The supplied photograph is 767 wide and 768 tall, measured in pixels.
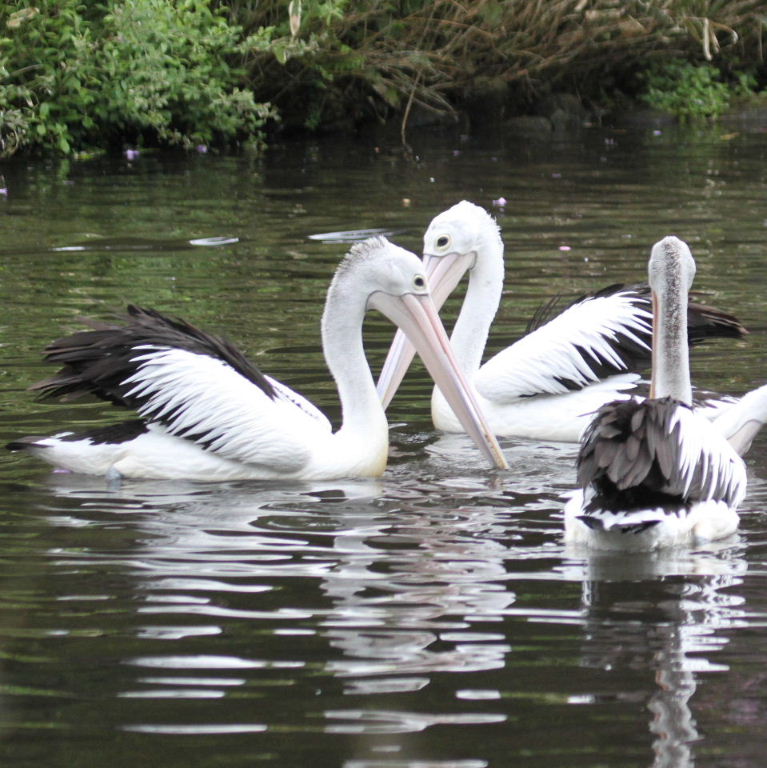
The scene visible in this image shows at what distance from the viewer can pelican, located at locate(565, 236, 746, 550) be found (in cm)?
396

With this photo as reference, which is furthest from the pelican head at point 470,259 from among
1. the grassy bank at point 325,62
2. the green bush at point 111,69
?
the green bush at point 111,69

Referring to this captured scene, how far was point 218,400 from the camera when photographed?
507 centimetres

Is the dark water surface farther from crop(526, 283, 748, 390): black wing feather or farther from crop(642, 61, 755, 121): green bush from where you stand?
crop(642, 61, 755, 121): green bush

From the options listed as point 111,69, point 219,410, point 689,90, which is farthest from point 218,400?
point 689,90

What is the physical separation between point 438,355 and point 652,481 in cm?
150

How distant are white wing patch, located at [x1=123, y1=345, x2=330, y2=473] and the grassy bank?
22.3 feet

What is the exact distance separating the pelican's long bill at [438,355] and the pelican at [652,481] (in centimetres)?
99

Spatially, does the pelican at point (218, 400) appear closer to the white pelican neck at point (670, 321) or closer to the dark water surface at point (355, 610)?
the dark water surface at point (355, 610)

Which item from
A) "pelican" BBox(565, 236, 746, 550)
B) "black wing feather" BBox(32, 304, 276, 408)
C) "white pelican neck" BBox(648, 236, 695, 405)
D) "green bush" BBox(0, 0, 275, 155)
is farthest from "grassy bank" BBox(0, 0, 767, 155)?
"pelican" BBox(565, 236, 746, 550)

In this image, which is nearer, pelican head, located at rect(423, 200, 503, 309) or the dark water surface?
the dark water surface

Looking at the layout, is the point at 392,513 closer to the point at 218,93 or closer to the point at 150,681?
the point at 150,681

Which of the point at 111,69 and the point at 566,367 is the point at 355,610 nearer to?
the point at 566,367

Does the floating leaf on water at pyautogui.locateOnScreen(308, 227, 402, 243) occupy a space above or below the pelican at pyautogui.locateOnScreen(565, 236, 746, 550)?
above

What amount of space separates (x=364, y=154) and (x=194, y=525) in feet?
35.8
